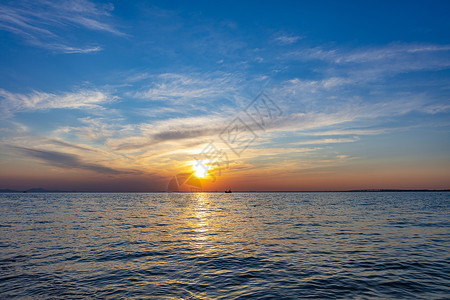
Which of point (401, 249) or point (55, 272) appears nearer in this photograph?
point (55, 272)

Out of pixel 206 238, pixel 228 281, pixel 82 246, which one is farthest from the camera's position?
pixel 206 238

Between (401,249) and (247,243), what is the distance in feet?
44.2

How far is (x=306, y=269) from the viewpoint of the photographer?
17.2m

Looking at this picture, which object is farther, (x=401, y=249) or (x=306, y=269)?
(x=401, y=249)

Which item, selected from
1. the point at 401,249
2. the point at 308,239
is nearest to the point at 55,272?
the point at 308,239

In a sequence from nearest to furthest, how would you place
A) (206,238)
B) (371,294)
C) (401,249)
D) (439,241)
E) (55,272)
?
(371,294)
(55,272)
(401,249)
(439,241)
(206,238)

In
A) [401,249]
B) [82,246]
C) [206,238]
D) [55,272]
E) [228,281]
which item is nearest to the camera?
[228,281]

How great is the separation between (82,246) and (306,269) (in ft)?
65.8

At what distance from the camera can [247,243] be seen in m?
26.1

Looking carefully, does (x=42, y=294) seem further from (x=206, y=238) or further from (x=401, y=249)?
(x=401, y=249)

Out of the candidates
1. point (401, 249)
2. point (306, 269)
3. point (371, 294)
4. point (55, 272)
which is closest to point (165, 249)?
point (55, 272)

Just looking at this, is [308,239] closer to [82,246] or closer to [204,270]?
[204,270]

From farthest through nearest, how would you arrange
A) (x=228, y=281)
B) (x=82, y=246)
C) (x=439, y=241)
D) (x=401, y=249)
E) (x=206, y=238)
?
(x=206, y=238) < (x=439, y=241) < (x=82, y=246) < (x=401, y=249) < (x=228, y=281)

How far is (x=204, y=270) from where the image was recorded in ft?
57.1
